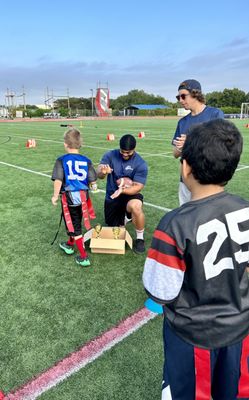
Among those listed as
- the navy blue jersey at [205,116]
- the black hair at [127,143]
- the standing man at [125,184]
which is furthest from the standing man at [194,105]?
the standing man at [125,184]

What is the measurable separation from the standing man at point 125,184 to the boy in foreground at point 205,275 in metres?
2.80

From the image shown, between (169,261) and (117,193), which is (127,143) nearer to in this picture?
(117,193)

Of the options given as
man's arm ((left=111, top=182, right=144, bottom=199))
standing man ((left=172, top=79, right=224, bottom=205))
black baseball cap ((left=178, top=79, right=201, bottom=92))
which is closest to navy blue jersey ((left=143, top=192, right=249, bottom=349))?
standing man ((left=172, top=79, right=224, bottom=205))

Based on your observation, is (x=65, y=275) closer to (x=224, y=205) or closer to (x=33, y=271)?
(x=33, y=271)

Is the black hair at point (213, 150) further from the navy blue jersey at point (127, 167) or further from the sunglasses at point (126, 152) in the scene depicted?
the navy blue jersey at point (127, 167)

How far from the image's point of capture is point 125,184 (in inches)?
180

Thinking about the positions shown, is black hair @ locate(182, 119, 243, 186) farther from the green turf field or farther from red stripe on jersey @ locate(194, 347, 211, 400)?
the green turf field

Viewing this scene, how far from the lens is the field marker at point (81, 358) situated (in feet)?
7.52

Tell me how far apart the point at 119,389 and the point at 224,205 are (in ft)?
5.36

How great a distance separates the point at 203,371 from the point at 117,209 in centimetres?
338

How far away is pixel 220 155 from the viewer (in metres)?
1.33

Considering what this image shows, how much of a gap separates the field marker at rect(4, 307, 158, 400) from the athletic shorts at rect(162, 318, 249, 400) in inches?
42.7

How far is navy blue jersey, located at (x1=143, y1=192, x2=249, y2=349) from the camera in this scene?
134cm

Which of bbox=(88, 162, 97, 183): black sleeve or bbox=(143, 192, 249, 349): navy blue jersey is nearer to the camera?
bbox=(143, 192, 249, 349): navy blue jersey
